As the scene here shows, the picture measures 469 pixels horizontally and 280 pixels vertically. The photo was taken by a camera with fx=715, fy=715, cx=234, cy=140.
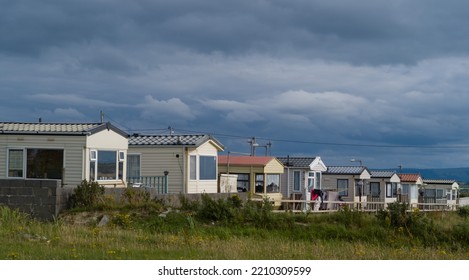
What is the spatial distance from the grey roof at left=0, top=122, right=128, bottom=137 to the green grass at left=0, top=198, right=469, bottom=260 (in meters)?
6.60

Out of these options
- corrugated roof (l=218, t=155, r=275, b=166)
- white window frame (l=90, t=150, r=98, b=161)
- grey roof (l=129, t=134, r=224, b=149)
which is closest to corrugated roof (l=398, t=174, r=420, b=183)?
corrugated roof (l=218, t=155, r=275, b=166)

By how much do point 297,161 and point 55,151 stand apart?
816 inches

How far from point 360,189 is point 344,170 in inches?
71.8

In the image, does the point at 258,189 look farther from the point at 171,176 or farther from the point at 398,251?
the point at 398,251

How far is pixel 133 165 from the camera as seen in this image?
34188 mm

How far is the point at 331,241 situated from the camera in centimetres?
1745

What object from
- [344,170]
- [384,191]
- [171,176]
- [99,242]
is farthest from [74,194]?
[384,191]

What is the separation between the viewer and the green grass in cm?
1368

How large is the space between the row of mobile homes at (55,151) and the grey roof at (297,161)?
18.2 m

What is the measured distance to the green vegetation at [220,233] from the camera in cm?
1380

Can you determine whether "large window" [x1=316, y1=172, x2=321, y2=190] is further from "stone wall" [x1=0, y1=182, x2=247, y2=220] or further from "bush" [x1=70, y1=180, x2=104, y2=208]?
"bush" [x1=70, y1=180, x2=104, y2=208]

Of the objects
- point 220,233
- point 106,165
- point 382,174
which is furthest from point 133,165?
point 382,174

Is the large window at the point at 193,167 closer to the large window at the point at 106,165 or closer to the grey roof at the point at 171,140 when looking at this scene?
the grey roof at the point at 171,140

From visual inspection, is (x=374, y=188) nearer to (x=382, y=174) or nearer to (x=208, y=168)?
(x=382, y=174)
